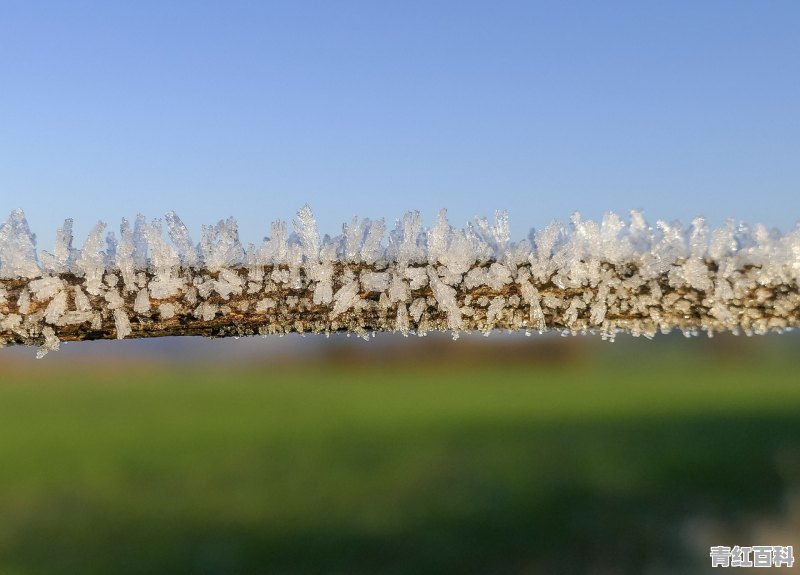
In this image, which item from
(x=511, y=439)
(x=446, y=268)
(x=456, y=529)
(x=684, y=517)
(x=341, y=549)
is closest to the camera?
(x=446, y=268)

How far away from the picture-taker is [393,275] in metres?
0.79

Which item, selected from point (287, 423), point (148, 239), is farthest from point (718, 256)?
point (287, 423)

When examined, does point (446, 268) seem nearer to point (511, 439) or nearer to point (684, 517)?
point (684, 517)

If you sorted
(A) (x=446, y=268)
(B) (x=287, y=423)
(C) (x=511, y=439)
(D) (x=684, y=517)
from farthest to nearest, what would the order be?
(B) (x=287, y=423) → (C) (x=511, y=439) → (D) (x=684, y=517) → (A) (x=446, y=268)

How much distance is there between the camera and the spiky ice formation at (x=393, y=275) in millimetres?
788

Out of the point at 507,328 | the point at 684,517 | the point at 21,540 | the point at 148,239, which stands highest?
the point at 148,239

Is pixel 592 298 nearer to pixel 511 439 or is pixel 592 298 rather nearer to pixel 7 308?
pixel 7 308

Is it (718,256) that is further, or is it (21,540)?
(21,540)

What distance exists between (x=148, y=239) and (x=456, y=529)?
5451 millimetres

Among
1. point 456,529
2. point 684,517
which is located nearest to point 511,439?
point 684,517

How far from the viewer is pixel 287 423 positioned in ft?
34.4

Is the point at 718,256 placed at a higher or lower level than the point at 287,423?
higher

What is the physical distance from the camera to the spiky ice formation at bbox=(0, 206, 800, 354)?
0.79 m

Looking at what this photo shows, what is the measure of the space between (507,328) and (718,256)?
0.27m
